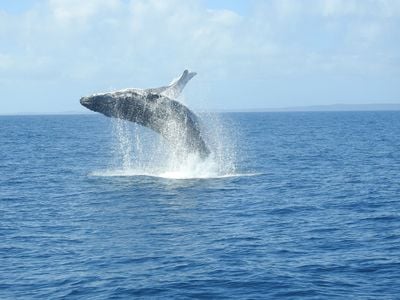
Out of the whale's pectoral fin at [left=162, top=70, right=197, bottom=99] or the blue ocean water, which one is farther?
the whale's pectoral fin at [left=162, top=70, right=197, bottom=99]

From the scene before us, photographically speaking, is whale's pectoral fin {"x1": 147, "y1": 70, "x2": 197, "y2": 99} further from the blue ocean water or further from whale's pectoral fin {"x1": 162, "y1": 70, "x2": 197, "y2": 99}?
the blue ocean water

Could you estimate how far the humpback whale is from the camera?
3155 cm

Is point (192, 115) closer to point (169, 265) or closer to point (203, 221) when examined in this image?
point (203, 221)

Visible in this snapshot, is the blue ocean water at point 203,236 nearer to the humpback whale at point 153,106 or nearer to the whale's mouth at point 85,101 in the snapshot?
the humpback whale at point 153,106

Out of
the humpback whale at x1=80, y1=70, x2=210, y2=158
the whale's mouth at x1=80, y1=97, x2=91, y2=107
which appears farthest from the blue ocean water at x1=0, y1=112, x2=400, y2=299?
the whale's mouth at x1=80, y1=97, x2=91, y2=107

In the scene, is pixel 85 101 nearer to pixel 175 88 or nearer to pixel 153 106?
pixel 153 106

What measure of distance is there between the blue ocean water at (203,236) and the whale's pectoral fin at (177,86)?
4.61 m

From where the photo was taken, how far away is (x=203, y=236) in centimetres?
2298

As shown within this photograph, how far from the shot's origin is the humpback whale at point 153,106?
104 feet

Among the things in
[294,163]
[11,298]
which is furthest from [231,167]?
[11,298]

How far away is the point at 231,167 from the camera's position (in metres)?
43.7

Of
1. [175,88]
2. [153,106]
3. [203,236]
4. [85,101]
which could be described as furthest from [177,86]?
[203,236]

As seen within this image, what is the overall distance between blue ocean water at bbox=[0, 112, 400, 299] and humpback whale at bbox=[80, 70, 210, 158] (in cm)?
314

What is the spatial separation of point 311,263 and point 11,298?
27.1ft
